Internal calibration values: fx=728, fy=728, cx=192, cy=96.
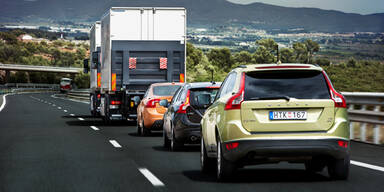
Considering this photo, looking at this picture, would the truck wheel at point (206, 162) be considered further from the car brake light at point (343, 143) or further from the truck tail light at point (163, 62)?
the truck tail light at point (163, 62)

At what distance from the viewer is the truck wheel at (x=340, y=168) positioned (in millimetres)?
8875

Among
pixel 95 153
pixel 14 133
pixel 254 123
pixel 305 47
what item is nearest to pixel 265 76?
pixel 254 123

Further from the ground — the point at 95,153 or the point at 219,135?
the point at 219,135

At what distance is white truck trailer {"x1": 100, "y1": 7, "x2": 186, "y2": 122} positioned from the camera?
22562 mm

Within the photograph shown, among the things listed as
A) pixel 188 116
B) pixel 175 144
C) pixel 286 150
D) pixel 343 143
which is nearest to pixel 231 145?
pixel 286 150

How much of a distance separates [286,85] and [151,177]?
2.29 m

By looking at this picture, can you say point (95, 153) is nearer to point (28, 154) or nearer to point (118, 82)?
point (28, 154)

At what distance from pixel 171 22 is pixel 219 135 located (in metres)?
14.4

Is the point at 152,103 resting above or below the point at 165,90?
below

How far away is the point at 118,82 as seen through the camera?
22.7 metres

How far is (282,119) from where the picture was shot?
8.55 metres

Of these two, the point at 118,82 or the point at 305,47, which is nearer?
the point at 118,82

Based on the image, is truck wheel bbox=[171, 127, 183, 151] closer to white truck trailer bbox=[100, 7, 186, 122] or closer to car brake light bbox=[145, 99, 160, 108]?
car brake light bbox=[145, 99, 160, 108]

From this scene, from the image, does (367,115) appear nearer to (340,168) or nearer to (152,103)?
(152,103)
